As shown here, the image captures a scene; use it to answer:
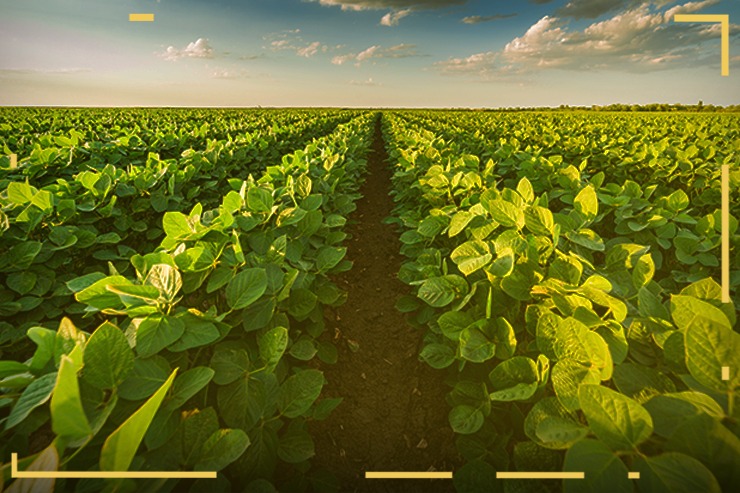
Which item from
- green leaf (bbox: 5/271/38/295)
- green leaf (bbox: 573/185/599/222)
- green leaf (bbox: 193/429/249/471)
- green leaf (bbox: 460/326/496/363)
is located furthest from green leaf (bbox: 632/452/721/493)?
green leaf (bbox: 5/271/38/295)

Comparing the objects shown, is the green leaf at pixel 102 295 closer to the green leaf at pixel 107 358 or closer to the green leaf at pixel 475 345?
the green leaf at pixel 107 358

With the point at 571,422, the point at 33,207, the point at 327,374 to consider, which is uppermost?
the point at 33,207

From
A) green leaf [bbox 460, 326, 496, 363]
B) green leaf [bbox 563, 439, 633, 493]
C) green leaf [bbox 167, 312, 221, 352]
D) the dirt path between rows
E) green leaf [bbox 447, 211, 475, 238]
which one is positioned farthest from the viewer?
the dirt path between rows

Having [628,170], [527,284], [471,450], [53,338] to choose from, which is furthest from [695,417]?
[628,170]

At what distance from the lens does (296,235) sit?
6.97 feet

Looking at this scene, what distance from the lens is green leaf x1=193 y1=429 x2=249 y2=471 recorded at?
81cm

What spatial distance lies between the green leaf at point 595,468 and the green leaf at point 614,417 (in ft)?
0.09

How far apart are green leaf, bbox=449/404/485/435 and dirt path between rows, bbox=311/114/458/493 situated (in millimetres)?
795

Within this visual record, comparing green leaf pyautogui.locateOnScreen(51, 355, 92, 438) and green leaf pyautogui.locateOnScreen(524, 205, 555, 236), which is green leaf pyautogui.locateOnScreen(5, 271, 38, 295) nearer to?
green leaf pyautogui.locateOnScreen(51, 355, 92, 438)

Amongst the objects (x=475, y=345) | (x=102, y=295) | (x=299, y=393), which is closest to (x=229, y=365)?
(x=299, y=393)

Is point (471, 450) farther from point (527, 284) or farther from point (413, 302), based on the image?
point (413, 302)

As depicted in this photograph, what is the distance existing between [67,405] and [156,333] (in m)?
0.44

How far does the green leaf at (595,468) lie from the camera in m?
0.68

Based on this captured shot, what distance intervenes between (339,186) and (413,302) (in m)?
1.88
